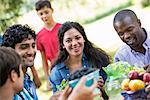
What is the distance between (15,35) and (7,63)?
909mm

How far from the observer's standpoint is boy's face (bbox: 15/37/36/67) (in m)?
2.64

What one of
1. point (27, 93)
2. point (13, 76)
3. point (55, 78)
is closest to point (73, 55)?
point (55, 78)

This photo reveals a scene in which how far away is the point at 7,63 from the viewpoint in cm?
175

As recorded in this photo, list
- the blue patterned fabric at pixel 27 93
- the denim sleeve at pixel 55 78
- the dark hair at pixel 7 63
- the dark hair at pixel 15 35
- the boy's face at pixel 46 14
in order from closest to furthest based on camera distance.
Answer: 1. the dark hair at pixel 7 63
2. the blue patterned fabric at pixel 27 93
3. the dark hair at pixel 15 35
4. the denim sleeve at pixel 55 78
5. the boy's face at pixel 46 14

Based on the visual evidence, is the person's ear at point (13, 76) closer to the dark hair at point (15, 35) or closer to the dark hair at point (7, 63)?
the dark hair at point (7, 63)

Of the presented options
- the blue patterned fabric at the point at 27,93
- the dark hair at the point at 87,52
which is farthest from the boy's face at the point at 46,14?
the blue patterned fabric at the point at 27,93

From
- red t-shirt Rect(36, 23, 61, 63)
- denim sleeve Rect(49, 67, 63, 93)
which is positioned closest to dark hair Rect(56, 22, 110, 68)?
denim sleeve Rect(49, 67, 63, 93)

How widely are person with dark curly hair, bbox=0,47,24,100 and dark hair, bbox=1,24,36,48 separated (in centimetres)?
82

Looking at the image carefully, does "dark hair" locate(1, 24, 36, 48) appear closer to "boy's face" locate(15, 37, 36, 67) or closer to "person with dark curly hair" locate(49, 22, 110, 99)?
"boy's face" locate(15, 37, 36, 67)

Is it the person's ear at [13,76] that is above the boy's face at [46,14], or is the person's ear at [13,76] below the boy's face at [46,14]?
below

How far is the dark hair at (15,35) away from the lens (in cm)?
263

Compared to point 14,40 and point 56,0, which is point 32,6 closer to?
point 56,0

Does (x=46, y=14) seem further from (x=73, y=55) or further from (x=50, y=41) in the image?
(x=73, y=55)

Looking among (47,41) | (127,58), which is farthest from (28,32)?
(47,41)
